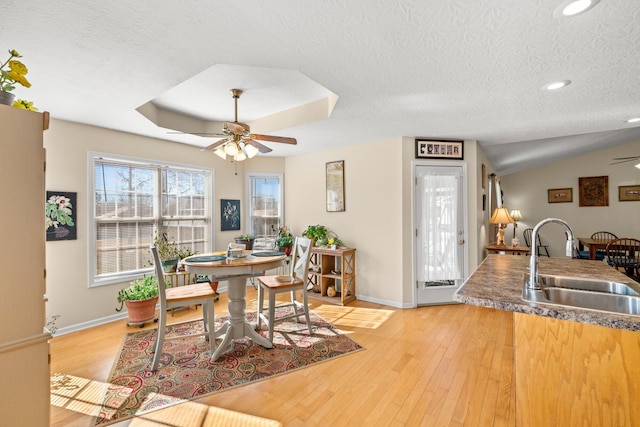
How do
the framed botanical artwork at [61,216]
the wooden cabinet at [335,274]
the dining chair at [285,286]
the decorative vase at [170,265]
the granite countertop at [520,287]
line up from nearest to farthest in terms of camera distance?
the granite countertop at [520,287], the dining chair at [285,286], the framed botanical artwork at [61,216], the decorative vase at [170,265], the wooden cabinet at [335,274]

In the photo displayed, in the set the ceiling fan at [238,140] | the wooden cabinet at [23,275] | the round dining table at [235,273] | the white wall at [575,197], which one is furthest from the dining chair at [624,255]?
the wooden cabinet at [23,275]

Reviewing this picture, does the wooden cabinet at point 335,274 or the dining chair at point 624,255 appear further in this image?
the dining chair at point 624,255

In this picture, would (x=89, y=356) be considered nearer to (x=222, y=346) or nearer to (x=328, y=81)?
(x=222, y=346)

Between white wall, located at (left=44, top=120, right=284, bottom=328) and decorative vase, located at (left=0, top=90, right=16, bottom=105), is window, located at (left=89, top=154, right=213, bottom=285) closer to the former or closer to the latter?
white wall, located at (left=44, top=120, right=284, bottom=328)

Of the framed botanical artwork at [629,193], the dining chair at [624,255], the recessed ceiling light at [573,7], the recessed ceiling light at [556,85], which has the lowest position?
the dining chair at [624,255]

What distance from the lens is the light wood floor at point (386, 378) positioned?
71.3 inches

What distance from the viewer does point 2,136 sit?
Answer: 1.24 m

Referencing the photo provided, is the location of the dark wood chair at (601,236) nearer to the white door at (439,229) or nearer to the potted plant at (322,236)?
the white door at (439,229)

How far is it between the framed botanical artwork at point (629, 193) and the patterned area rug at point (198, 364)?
7766 millimetres

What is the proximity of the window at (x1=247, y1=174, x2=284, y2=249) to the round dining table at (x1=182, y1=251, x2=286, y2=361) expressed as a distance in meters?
2.15

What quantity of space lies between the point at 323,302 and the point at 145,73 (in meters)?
3.51

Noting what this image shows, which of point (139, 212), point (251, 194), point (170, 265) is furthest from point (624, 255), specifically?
point (139, 212)

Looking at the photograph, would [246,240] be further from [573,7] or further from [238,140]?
[573,7]

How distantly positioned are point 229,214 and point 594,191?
28.1ft
